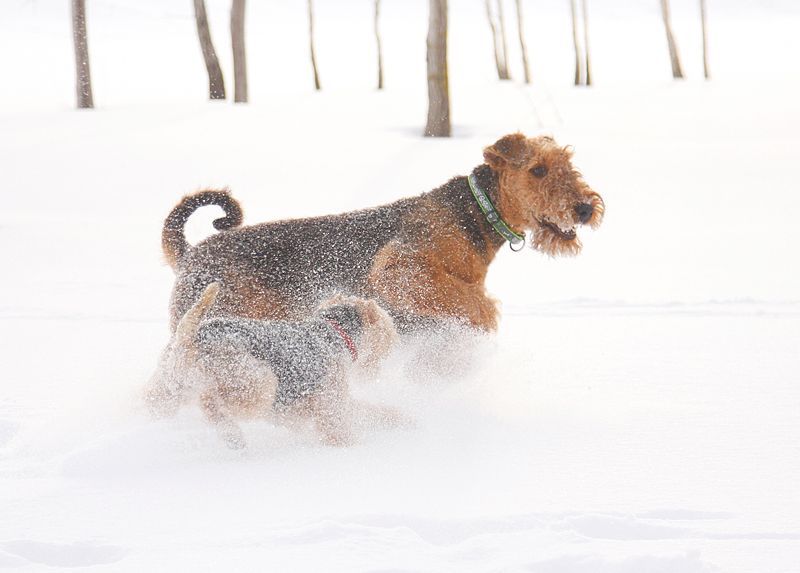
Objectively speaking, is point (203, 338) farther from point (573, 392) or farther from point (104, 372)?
point (573, 392)

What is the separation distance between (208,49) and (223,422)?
39.4ft

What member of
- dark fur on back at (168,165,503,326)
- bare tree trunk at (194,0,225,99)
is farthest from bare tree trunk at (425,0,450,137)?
dark fur on back at (168,165,503,326)

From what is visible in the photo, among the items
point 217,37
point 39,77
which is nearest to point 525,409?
point 39,77

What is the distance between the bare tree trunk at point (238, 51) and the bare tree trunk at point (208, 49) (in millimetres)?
384

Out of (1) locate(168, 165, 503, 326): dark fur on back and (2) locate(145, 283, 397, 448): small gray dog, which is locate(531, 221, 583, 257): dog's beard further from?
(2) locate(145, 283, 397, 448): small gray dog

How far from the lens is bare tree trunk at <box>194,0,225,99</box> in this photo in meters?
13.7

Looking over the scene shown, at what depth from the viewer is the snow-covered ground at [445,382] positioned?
8.03 ft

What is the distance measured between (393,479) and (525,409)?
0.95 metres

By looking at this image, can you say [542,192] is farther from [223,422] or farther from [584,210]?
[223,422]

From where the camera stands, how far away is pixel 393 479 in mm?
2861

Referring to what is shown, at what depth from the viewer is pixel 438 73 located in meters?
11.2

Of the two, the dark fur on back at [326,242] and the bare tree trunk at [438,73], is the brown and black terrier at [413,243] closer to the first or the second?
the dark fur on back at [326,242]

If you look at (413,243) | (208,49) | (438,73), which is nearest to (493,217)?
(413,243)

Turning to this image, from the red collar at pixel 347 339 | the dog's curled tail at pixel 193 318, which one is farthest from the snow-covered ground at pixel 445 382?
the dog's curled tail at pixel 193 318
